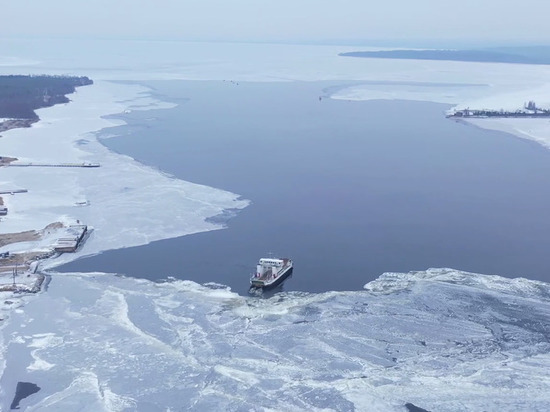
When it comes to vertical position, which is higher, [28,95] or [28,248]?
[28,95]

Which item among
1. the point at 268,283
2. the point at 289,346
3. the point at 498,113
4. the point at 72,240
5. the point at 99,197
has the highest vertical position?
the point at 498,113

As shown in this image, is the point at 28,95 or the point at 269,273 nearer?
the point at 269,273

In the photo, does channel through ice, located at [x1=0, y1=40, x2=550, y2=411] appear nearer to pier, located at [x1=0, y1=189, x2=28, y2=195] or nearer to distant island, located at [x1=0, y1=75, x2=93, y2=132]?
pier, located at [x1=0, y1=189, x2=28, y2=195]

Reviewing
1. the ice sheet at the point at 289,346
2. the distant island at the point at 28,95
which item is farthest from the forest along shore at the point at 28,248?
the distant island at the point at 28,95

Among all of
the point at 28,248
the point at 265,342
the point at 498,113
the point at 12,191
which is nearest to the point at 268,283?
the point at 265,342

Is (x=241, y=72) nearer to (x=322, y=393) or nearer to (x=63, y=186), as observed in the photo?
(x=63, y=186)

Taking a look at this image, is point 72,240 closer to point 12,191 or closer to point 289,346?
point 12,191

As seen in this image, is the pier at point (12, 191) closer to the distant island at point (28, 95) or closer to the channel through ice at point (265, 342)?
the channel through ice at point (265, 342)
